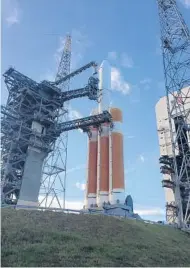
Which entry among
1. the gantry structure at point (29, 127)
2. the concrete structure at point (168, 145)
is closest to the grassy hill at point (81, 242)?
the concrete structure at point (168, 145)

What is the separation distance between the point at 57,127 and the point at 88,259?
39.9 metres

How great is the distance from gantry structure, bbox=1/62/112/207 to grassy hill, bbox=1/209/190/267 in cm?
Answer: 2062

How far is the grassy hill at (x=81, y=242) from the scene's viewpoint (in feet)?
47.0

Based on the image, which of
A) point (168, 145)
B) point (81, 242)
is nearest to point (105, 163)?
point (168, 145)

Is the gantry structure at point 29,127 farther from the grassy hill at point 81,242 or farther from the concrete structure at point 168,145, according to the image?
the grassy hill at point 81,242

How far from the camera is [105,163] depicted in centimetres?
5134

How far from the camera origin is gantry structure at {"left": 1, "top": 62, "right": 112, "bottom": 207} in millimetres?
43906

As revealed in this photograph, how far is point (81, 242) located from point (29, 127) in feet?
114

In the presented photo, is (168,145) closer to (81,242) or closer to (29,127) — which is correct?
(29,127)

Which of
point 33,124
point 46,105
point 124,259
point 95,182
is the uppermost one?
point 46,105

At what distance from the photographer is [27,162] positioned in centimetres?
4497

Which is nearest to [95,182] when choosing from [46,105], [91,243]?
[46,105]

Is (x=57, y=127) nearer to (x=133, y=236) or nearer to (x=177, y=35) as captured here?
(x=177, y=35)

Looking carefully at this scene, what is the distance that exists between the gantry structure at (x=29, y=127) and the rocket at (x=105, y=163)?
3.25 m
